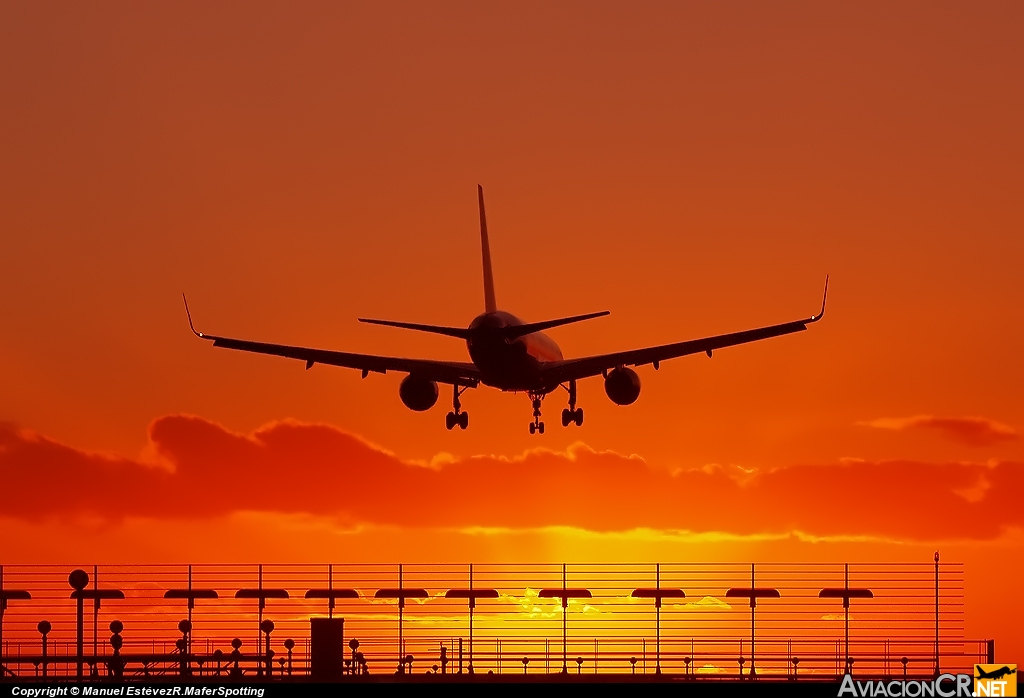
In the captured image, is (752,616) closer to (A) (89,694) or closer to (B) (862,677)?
(B) (862,677)

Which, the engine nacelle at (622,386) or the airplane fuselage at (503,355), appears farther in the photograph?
the engine nacelle at (622,386)

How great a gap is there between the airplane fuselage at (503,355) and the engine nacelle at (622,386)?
4.57 meters

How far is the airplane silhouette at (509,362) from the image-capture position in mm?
114500

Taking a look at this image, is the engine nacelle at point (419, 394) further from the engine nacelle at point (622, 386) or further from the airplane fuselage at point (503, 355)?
the engine nacelle at point (622, 386)

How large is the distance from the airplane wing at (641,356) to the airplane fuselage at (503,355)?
188cm

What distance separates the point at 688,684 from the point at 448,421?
60.0 meters

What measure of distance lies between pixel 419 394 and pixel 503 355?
31.6 feet

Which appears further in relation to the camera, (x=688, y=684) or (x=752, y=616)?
(x=752, y=616)

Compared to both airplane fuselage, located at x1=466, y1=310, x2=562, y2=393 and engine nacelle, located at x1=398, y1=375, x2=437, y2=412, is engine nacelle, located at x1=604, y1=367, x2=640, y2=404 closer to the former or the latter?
airplane fuselage, located at x1=466, y1=310, x2=562, y2=393

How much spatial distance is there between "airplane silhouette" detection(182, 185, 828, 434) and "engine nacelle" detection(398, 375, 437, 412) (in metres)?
0.06

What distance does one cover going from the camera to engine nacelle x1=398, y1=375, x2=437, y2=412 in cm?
12281

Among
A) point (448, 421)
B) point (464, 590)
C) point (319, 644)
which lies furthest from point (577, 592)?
point (448, 421)

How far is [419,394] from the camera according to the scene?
122812 millimetres

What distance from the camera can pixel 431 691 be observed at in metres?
68.5
